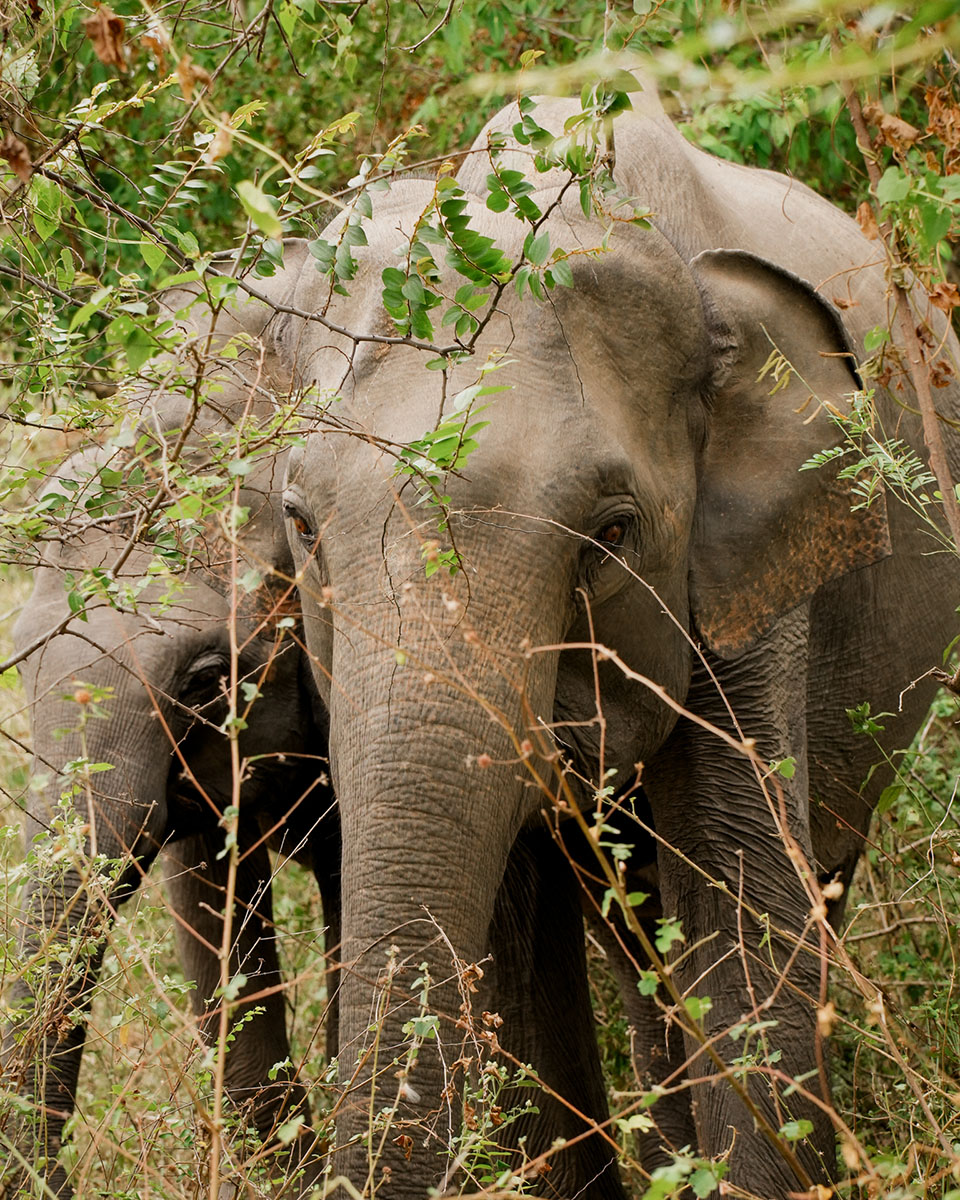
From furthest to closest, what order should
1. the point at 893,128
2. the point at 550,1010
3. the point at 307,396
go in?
the point at 550,1010 → the point at 307,396 → the point at 893,128

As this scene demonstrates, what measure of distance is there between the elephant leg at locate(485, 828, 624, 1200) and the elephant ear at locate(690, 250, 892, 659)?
3.52ft

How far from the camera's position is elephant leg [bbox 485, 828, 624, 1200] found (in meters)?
4.60

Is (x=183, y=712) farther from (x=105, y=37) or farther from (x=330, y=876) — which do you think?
(x=105, y=37)

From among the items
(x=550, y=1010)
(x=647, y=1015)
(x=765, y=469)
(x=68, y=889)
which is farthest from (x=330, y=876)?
(x=765, y=469)

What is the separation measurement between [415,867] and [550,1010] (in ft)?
6.46

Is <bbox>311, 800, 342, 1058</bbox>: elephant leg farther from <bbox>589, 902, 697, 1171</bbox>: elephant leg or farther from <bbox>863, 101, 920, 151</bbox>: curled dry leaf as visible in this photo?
<bbox>863, 101, 920, 151</bbox>: curled dry leaf

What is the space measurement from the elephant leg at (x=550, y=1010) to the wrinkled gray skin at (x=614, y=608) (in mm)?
12

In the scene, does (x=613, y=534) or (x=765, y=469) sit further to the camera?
(x=765, y=469)

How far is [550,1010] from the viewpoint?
188 inches

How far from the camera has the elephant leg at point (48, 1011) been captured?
2.73m

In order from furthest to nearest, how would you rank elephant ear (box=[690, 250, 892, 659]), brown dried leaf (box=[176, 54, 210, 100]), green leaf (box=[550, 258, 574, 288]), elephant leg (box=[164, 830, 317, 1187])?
elephant leg (box=[164, 830, 317, 1187]) < elephant ear (box=[690, 250, 892, 659]) < green leaf (box=[550, 258, 574, 288]) < brown dried leaf (box=[176, 54, 210, 100])

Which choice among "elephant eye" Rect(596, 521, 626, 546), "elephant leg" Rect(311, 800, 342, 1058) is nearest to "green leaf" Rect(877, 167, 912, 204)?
"elephant eye" Rect(596, 521, 626, 546)

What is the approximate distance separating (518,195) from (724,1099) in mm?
2094

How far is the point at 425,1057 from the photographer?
279cm
